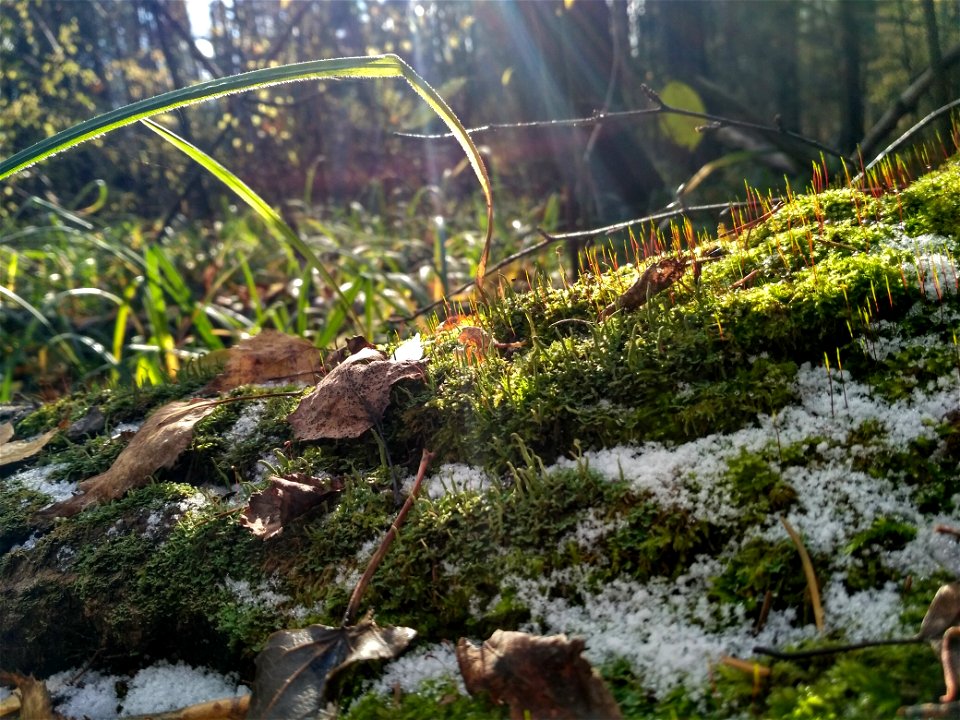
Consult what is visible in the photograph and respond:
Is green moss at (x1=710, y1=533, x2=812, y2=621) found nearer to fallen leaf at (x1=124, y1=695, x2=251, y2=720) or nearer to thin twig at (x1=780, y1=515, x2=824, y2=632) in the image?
thin twig at (x1=780, y1=515, x2=824, y2=632)

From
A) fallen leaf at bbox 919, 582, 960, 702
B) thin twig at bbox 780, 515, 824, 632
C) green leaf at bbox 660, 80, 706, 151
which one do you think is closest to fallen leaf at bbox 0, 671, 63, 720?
thin twig at bbox 780, 515, 824, 632

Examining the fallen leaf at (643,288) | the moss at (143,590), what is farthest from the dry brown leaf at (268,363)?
the fallen leaf at (643,288)

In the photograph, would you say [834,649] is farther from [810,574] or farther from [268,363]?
[268,363]

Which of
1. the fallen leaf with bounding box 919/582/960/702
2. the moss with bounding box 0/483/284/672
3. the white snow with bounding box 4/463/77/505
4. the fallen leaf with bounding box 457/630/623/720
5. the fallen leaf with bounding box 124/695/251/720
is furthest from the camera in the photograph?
the white snow with bounding box 4/463/77/505

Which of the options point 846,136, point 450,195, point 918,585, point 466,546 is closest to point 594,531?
point 466,546

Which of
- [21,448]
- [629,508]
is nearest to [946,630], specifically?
[629,508]

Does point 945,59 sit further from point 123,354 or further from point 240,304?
point 123,354

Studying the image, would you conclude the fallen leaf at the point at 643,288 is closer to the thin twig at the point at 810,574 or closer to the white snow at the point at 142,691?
the thin twig at the point at 810,574
